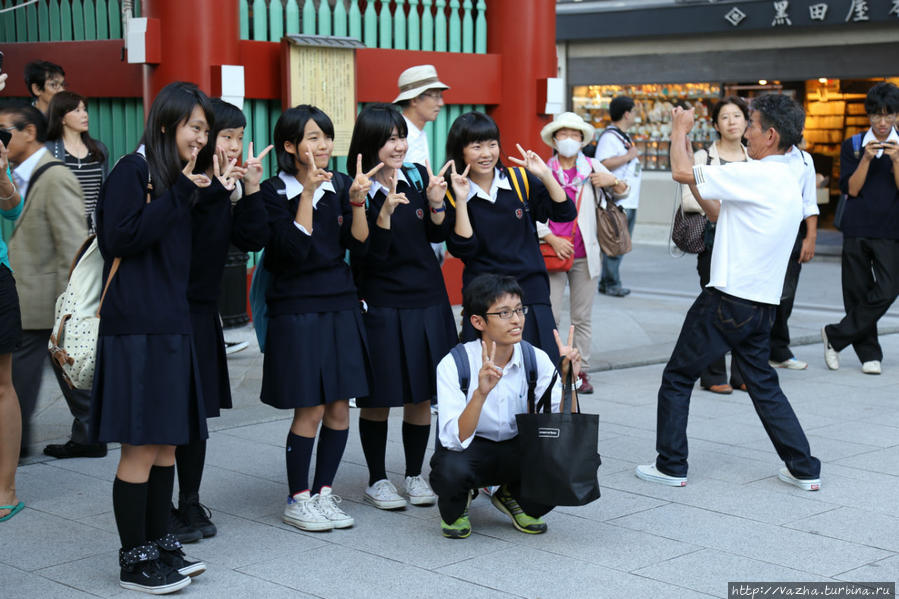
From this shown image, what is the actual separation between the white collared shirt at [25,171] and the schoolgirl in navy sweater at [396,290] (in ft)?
5.15

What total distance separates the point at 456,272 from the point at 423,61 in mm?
1856

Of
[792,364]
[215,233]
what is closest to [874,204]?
[792,364]

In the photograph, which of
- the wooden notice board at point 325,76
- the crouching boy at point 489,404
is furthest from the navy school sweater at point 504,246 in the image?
the wooden notice board at point 325,76

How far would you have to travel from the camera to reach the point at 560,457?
14.5 feet

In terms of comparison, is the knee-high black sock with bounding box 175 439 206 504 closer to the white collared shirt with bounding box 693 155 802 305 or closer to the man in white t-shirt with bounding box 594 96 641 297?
the white collared shirt with bounding box 693 155 802 305

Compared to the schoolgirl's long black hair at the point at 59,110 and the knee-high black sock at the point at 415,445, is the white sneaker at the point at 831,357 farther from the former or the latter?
the schoolgirl's long black hair at the point at 59,110

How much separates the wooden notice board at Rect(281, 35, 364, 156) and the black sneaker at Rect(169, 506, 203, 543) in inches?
185

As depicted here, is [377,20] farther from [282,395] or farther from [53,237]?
[282,395]

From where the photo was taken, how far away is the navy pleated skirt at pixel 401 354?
4.98m

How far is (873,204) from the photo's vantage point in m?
8.04

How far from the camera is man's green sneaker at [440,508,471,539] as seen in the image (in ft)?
15.1

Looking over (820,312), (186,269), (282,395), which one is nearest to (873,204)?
(820,312)

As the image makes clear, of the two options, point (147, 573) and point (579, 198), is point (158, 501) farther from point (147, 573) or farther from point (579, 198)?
point (579, 198)

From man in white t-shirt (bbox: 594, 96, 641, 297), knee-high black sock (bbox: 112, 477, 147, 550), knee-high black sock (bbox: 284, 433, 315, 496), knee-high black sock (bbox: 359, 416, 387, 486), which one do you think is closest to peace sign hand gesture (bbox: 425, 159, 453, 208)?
knee-high black sock (bbox: 359, 416, 387, 486)
